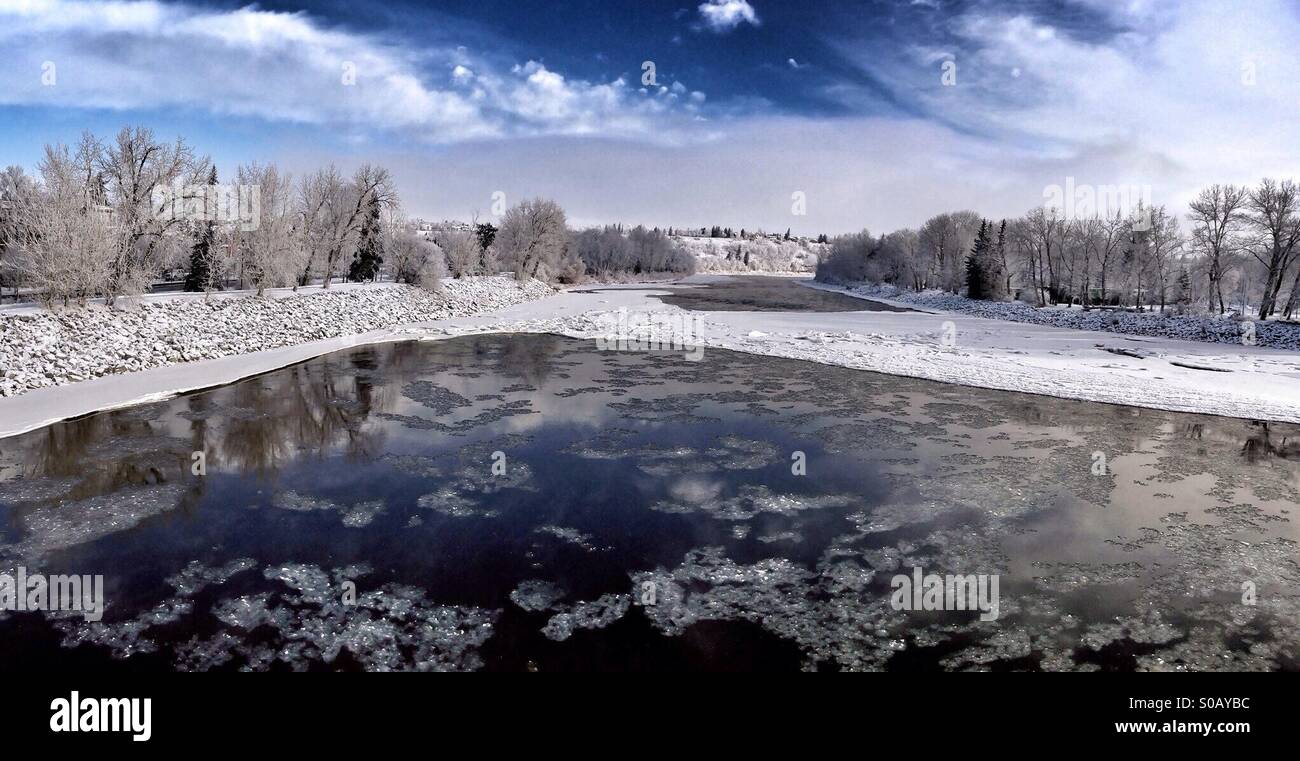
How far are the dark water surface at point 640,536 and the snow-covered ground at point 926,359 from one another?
6.98 feet

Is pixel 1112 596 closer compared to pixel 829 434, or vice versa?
pixel 1112 596

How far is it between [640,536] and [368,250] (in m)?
47.5

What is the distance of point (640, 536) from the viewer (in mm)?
7730

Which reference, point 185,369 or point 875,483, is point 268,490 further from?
point 185,369

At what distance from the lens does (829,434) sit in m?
12.8

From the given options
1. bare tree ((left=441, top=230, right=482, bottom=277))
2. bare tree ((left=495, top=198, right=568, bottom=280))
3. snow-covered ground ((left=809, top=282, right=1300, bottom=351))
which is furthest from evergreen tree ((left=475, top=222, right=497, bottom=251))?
snow-covered ground ((left=809, top=282, right=1300, bottom=351))

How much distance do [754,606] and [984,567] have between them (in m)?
2.95

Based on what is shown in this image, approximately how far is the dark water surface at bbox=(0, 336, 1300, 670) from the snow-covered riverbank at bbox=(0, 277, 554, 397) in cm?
473

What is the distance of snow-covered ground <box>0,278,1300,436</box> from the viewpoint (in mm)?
15812

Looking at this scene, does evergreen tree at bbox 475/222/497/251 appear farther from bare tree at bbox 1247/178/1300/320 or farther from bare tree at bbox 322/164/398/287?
bare tree at bbox 1247/178/1300/320

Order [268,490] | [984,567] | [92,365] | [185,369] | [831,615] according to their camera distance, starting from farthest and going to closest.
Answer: [185,369] → [92,365] → [268,490] → [984,567] → [831,615]
